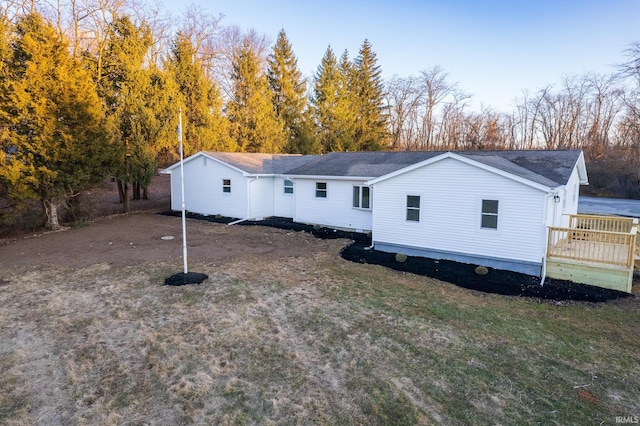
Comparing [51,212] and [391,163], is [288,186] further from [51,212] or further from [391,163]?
[51,212]

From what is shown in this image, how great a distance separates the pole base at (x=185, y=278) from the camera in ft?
27.8

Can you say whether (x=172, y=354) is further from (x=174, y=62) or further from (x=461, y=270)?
(x=174, y=62)

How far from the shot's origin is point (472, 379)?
486cm

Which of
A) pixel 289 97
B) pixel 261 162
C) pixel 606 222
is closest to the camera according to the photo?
pixel 606 222

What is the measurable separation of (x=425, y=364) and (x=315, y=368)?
1.63 meters

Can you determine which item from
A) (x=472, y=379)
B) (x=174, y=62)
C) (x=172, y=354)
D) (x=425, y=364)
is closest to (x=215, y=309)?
(x=172, y=354)

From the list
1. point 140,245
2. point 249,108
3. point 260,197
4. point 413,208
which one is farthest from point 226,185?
point 249,108

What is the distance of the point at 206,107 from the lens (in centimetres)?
2356

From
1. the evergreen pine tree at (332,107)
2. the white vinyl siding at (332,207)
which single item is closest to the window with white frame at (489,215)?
the white vinyl siding at (332,207)

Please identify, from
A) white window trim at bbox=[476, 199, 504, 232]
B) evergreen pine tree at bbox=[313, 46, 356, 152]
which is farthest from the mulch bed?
evergreen pine tree at bbox=[313, 46, 356, 152]

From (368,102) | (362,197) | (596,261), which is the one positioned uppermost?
(368,102)

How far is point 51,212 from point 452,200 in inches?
626

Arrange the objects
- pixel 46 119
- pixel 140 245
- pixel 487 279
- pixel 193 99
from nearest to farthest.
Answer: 1. pixel 487 279
2. pixel 140 245
3. pixel 46 119
4. pixel 193 99

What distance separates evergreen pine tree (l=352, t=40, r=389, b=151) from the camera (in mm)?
35156
